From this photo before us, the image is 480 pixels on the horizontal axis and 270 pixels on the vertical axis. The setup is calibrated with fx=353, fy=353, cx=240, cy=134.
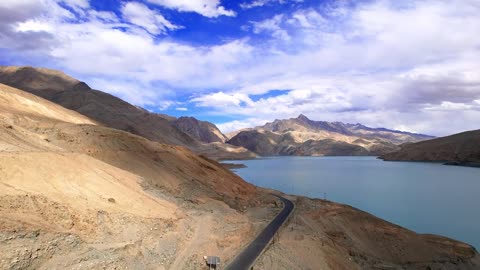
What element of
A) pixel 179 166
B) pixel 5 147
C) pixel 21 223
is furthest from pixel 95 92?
pixel 21 223

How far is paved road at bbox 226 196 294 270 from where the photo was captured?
2422cm

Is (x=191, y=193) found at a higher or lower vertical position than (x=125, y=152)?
lower

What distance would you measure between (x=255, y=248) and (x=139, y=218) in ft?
30.7

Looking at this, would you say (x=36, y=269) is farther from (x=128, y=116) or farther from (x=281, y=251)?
(x=128, y=116)

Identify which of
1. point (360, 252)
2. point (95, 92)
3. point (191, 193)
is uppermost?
point (95, 92)

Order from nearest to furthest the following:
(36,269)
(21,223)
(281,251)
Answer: (36,269) < (21,223) < (281,251)

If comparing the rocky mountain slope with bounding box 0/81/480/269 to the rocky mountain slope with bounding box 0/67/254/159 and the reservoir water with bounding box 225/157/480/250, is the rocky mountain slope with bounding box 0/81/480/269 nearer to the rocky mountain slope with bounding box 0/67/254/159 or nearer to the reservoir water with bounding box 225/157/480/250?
the reservoir water with bounding box 225/157/480/250

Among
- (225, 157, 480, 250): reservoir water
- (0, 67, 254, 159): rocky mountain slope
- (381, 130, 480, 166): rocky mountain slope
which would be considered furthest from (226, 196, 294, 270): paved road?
(381, 130, 480, 166): rocky mountain slope

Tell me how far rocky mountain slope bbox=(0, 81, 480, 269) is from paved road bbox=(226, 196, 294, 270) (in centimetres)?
86

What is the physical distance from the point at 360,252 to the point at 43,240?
96.5 ft

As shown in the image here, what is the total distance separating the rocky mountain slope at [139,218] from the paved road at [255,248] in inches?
33.7

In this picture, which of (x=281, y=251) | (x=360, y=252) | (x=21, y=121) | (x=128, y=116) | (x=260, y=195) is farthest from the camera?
(x=128, y=116)

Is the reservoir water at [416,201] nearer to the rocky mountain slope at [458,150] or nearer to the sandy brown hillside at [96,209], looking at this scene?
the sandy brown hillside at [96,209]

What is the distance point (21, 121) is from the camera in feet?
132
